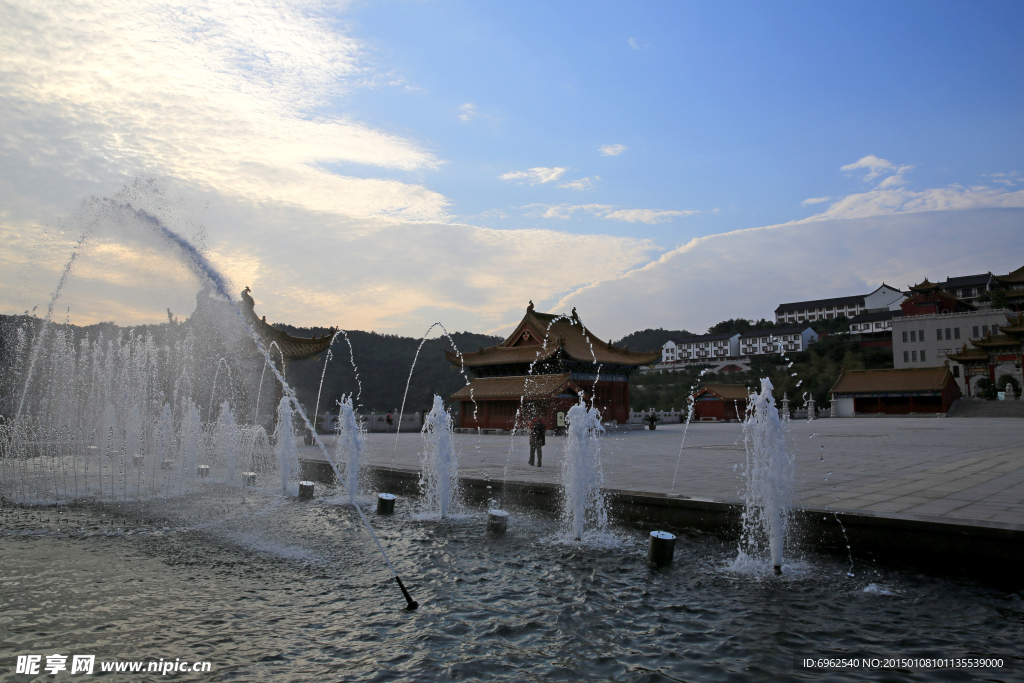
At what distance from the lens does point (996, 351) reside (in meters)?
45.0

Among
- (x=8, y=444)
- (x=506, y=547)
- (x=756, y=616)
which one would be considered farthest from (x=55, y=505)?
(x=8, y=444)

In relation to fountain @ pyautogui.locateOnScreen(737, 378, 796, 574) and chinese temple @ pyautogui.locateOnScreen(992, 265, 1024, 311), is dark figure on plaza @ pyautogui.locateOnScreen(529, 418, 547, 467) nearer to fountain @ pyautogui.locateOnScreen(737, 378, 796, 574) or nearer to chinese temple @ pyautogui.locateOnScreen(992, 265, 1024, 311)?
fountain @ pyautogui.locateOnScreen(737, 378, 796, 574)

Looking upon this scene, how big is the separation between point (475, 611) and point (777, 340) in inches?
3428

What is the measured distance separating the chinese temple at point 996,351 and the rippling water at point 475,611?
158 feet

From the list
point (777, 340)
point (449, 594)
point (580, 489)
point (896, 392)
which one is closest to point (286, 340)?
point (580, 489)

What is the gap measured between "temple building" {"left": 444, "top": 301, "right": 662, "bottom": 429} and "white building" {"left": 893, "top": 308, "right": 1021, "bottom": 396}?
40750 mm

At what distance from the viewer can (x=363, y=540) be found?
8.84 meters

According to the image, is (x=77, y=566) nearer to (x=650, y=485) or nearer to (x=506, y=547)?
(x=506, y=547)

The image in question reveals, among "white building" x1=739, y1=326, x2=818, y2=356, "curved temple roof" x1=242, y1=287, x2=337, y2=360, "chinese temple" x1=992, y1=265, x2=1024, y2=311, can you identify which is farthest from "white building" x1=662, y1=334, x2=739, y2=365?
"curved temple roof" x1=242, y1=287, x2=337, y2=360

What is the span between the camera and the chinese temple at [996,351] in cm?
4356

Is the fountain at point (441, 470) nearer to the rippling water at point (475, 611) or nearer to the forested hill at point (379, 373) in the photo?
the rippling water at point (475, 611)

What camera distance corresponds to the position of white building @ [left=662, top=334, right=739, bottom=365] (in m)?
89.3

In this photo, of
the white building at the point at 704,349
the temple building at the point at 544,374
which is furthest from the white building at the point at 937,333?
the temple building at the point at 544,374

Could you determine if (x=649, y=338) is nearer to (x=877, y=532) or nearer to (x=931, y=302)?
(x=931, y=302)
